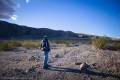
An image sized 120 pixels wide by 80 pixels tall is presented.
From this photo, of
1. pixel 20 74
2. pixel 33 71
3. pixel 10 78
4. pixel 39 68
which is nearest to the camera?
pixel 10 78

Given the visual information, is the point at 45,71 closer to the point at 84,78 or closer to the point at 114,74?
the point at 84,78

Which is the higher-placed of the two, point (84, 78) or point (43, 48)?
point (43, 48)

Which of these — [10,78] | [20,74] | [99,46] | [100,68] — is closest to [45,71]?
[20,74]

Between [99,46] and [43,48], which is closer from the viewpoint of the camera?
[43,48]

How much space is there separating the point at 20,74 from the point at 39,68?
5.31 feet

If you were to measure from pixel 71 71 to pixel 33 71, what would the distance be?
2173 millimetres

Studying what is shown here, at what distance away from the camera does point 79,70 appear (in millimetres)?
10766

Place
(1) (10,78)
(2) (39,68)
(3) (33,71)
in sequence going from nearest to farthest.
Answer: (1) (10,78)
(3) (33,71)
(2) (39,68)

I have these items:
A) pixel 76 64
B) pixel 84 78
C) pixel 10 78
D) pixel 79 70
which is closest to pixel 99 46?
pixel 76 64

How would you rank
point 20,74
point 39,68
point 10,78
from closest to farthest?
point 10,78
point 20,74
point 39,68

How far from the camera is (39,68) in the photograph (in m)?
11.1

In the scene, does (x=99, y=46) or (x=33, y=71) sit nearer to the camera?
(x=33, y=71)

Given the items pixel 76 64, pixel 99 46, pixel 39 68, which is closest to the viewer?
pixel 39 68

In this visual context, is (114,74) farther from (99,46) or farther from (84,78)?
(99,46)
